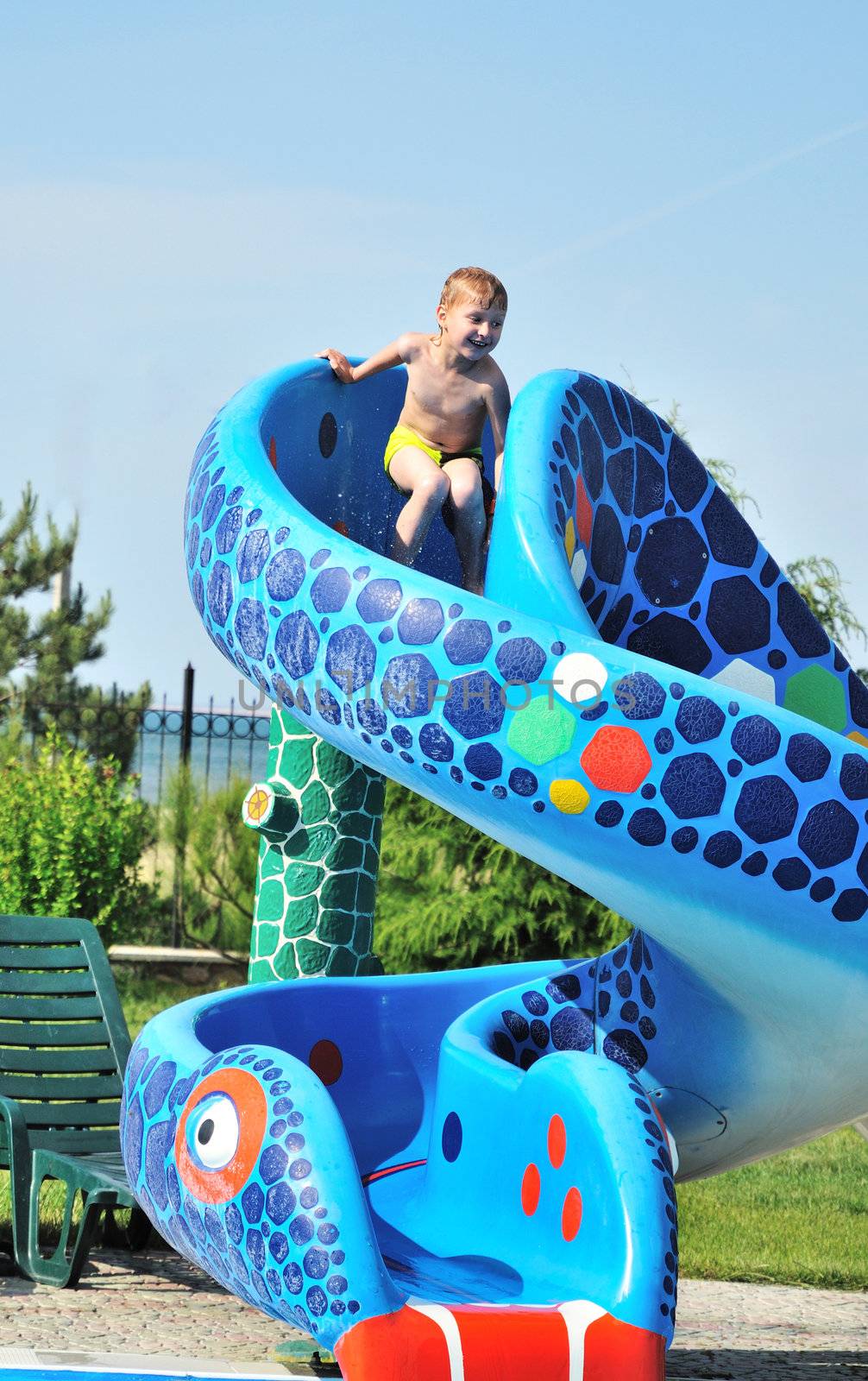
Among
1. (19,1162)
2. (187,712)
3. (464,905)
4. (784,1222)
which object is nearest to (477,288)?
(19,1162)

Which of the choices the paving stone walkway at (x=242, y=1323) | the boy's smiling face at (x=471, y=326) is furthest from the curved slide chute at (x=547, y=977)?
the paving stone walkway at (x=242, y=1323)

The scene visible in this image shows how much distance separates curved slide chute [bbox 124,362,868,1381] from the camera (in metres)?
3.88

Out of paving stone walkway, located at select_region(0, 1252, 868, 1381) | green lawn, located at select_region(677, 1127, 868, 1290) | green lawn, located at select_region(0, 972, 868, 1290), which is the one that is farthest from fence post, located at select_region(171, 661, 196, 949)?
paving stone walkway, located at select_region(0, 1252, 868, 1381)

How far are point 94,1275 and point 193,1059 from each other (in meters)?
2.67

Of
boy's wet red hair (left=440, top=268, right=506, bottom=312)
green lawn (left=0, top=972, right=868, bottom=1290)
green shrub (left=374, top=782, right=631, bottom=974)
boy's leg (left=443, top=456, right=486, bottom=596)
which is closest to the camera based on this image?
boy's wet red hair (left=440, top=268, right=506, bottom=312)

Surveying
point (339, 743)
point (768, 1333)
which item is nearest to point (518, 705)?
point (339, 743)

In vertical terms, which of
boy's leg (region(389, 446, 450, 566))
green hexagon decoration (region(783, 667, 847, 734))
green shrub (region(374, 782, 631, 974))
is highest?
boy's leg (region(389, 446, 450, 566))

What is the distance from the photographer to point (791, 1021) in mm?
4293

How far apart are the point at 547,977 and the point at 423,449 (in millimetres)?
1756

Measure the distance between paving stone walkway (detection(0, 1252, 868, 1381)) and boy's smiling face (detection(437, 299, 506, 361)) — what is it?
340 centimetres

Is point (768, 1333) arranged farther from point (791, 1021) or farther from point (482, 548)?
point (482, 548)

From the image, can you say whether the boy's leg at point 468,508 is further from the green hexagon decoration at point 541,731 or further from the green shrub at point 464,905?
the green shrub at point 464,905

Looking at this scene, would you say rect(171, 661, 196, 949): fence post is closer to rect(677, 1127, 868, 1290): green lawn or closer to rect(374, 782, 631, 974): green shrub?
rect(374, 782, 631, 974): green shrub

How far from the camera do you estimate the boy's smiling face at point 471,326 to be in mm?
4904
